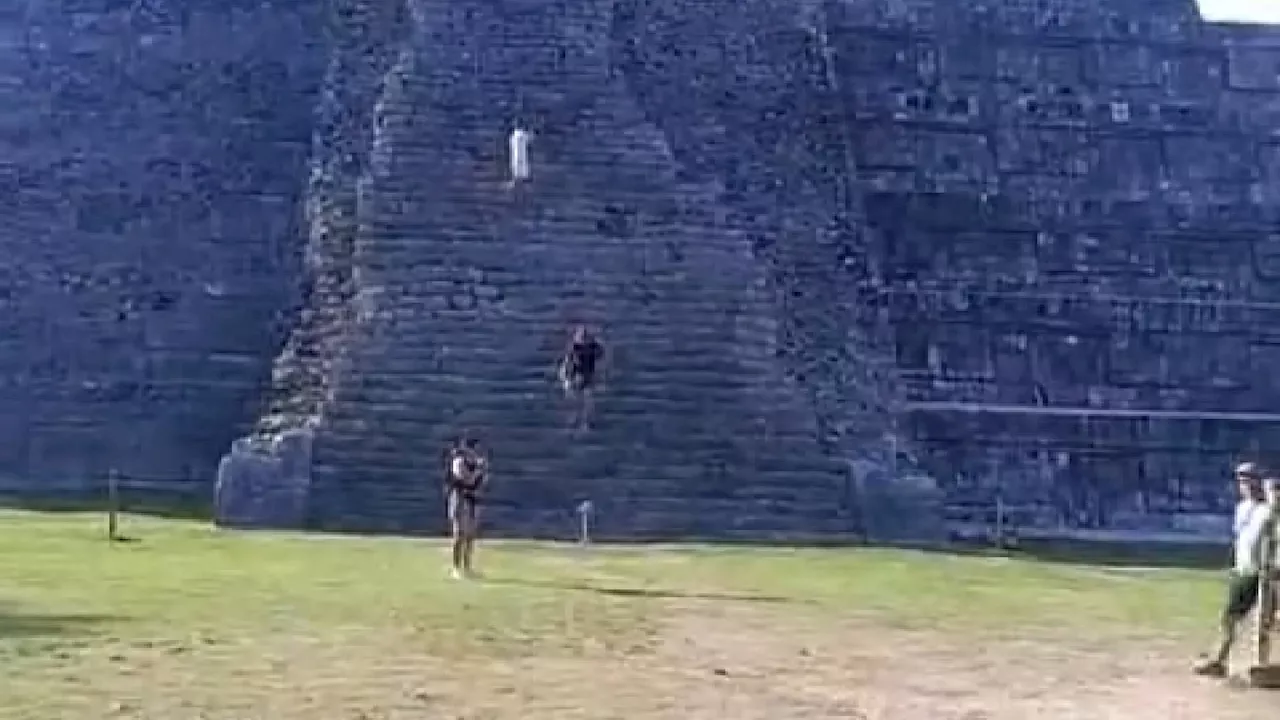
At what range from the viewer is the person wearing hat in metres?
14.0

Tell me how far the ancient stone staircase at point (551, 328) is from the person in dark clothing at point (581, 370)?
5.3 inches

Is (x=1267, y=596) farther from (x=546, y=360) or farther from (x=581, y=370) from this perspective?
(x=546, y=360)

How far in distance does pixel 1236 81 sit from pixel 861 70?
383 cm

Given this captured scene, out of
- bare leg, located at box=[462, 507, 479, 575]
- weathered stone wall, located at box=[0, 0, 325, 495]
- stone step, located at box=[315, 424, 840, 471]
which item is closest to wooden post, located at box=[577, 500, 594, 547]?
stone step, located at box=[315, 424, 840, 471]

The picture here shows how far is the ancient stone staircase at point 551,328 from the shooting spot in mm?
21641

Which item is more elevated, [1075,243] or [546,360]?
[1075,243]

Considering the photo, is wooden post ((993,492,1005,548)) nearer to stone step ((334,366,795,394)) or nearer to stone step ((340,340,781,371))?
stone step ((334,366,795,394))

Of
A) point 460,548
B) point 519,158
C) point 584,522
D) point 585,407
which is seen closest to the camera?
point 460,548

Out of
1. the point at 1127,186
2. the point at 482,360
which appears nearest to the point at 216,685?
the point at 482,360

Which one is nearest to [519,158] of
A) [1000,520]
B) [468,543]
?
[1000,520]

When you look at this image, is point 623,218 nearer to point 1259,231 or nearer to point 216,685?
point 1259,231

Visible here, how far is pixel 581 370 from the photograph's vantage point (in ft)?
72.3

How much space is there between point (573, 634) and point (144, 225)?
1182cm

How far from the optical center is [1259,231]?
27.2 m
